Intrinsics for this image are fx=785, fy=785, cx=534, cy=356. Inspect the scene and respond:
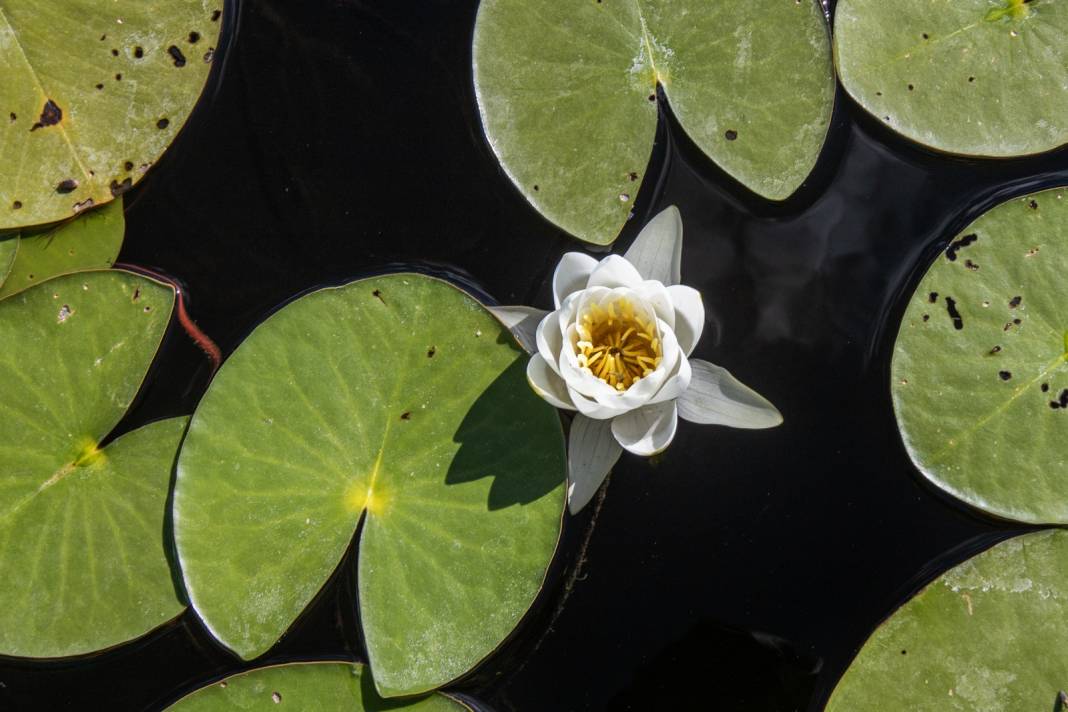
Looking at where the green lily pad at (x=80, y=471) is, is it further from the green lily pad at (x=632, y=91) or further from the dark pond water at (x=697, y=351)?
the green lily pad at (x=632, y=91)


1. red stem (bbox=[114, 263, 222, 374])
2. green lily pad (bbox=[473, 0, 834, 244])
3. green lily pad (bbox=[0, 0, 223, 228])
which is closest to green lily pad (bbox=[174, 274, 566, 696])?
red stem (bbox=[114, 263, 222, 374])

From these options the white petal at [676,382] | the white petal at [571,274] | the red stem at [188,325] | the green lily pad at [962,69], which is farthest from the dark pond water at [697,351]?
the white petal at [676,382]

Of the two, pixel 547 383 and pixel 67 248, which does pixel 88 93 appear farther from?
pixel 547 383

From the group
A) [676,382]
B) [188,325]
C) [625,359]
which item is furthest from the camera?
[188,325]

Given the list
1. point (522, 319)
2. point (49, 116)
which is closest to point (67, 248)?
point (49, 116)

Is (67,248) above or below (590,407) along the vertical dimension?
below

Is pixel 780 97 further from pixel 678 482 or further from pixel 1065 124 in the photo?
pixel 678 482

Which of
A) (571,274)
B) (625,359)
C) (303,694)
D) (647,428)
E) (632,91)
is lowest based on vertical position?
(303,694)

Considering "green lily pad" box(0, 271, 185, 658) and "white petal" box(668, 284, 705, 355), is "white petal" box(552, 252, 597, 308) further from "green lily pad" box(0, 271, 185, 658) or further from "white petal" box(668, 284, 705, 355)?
"green lily pad" box(0, 271, 185, 658)
